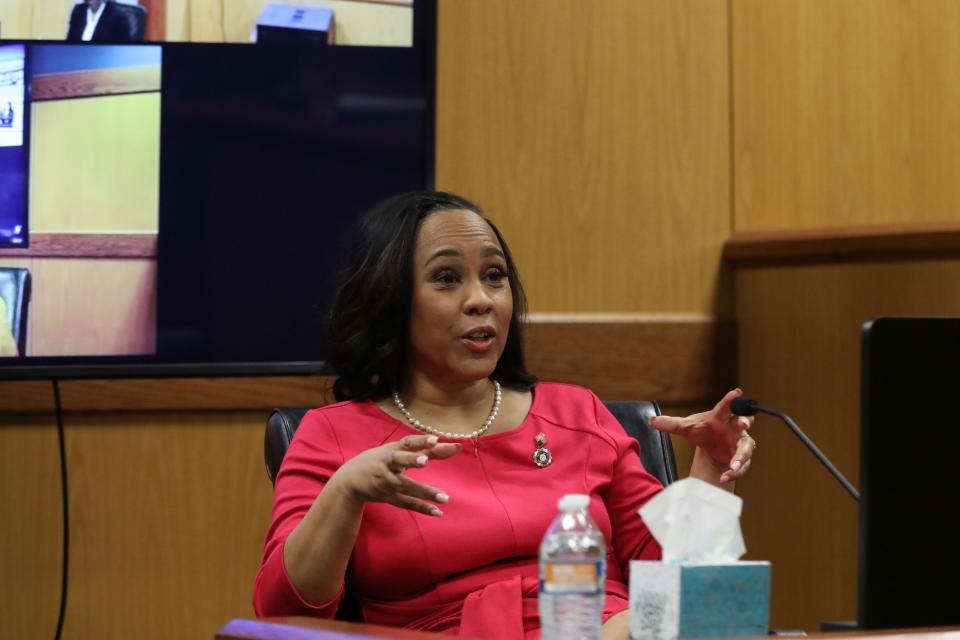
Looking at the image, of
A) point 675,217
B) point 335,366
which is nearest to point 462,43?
point 675,217

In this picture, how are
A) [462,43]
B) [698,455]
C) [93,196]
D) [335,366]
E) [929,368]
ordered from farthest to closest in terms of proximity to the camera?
[462,43], [93,196], [335,366], [698,455], [929,368]

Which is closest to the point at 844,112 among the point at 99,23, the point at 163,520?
the point at 99,23

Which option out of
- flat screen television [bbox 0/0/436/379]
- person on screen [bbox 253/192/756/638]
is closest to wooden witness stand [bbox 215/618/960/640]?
person on screen [bbox 253/192/756/638]

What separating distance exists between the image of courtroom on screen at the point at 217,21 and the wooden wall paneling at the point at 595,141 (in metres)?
0.19

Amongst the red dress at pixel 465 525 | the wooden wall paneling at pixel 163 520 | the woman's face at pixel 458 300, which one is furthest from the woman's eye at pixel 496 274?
the wooden wall paneling at pixel 163 520

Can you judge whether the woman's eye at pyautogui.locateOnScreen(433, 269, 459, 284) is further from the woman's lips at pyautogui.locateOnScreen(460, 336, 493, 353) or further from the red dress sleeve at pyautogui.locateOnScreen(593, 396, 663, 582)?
the red dress sleeve at pyautogui.locateOnScreen(593, 396, 663, 582)

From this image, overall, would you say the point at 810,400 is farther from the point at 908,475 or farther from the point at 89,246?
the point at 908,475

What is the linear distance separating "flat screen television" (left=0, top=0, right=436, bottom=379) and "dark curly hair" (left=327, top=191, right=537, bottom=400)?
71 cm

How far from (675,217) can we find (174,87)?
47.9 inches

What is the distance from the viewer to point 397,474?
151 centimetres

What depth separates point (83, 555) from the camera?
2795mm

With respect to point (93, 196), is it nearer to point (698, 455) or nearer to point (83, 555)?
point (83, 555)

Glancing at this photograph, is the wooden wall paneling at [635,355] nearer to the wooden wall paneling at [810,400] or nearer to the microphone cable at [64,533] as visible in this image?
the wooden wall paneling at [810,400]

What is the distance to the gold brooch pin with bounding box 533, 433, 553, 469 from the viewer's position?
2006 millimetres
